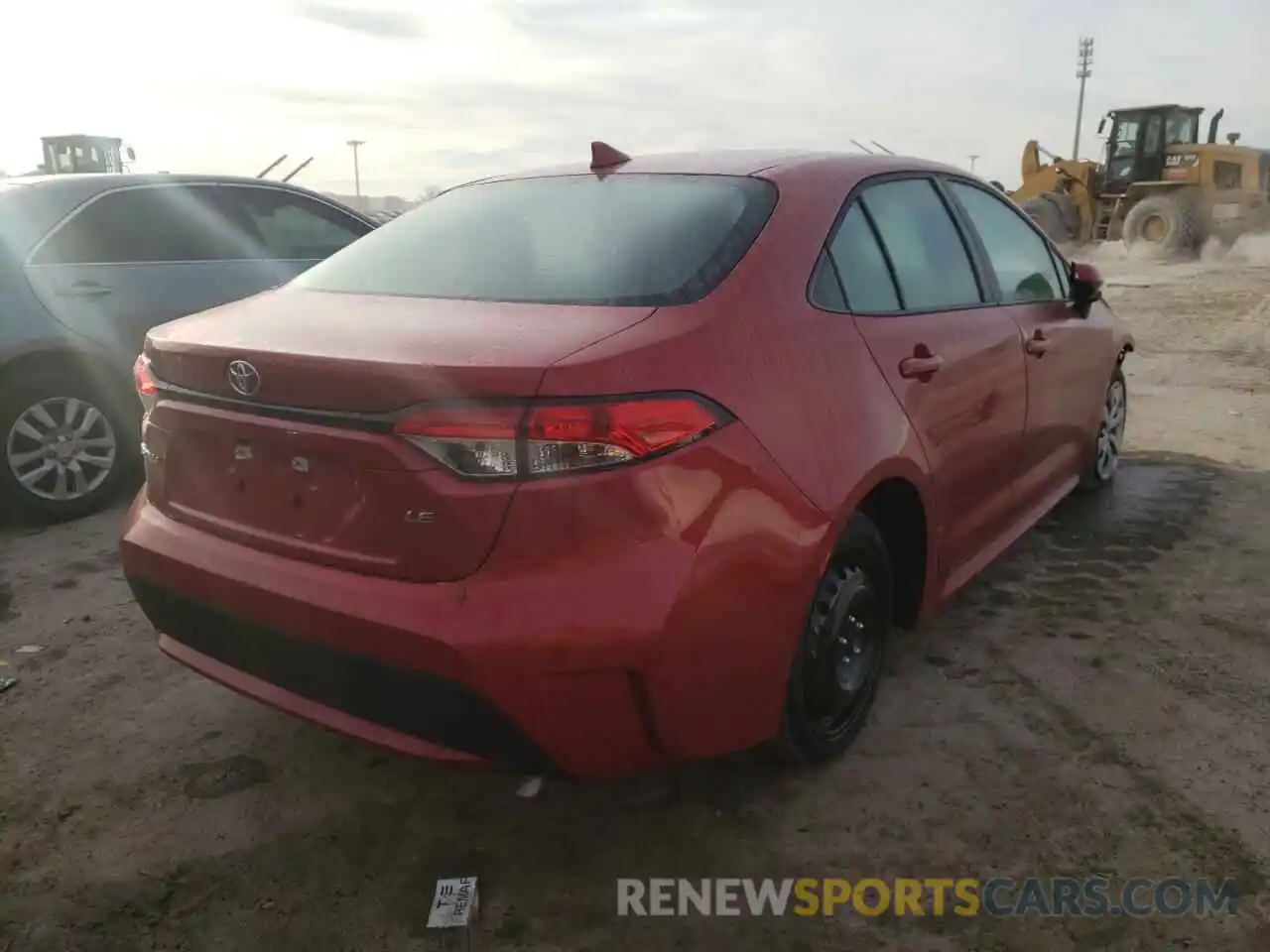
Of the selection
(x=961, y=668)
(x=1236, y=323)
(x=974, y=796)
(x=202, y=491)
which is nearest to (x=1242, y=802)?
(x=974, y=796)

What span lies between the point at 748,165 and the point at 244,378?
149 centimetres

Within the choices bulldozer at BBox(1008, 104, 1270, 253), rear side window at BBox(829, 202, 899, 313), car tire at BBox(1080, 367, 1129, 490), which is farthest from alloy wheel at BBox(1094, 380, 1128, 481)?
bulldozer at BBox(1008, 104, 1270, 253)

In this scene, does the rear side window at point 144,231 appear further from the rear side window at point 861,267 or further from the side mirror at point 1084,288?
the side mirror at point 1084,288

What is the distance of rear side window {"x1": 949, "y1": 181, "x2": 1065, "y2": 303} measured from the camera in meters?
3.59

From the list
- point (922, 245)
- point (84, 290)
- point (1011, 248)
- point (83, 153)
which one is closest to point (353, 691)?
point (922, 245)

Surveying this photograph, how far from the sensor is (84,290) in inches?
189

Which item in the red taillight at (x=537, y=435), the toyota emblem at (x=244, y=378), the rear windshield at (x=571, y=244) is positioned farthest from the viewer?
the rear windshield at (x=571, y=244)

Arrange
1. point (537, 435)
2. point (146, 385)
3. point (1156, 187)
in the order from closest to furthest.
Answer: point (537, 435) → point (146, 385) → point (1156, 187)

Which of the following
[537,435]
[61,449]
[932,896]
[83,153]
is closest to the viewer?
[537,435]

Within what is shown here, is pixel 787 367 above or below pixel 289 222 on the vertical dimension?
below

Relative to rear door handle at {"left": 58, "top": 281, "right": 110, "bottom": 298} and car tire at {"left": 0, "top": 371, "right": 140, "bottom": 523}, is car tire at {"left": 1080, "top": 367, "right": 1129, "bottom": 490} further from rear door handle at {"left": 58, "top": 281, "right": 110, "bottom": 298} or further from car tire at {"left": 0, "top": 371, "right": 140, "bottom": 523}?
rear door handle at {"left": 58, "top": 281, "right": 110, "bottom": 298}

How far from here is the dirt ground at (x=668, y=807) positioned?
219cm

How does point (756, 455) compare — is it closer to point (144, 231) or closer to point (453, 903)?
point (453, 903)

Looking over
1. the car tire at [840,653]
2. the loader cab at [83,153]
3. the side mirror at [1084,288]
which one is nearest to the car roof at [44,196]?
the car tire at [840,653]
